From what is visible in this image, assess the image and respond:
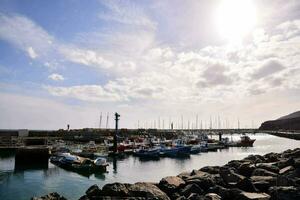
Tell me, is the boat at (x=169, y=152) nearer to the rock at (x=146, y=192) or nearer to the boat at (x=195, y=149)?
the boat at (x=195, y=149)

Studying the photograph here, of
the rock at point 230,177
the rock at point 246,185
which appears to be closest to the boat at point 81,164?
the rock at point 230,177

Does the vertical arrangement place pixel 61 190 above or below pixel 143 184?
below

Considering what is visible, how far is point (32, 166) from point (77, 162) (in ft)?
21.9

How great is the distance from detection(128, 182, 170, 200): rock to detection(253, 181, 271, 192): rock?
A: 17.0 ft

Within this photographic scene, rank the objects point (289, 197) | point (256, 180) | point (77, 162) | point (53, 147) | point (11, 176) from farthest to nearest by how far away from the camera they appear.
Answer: point (53, 147)
point (77, 162)
point (11, 176)
point (256, 180)
point (289, 197)

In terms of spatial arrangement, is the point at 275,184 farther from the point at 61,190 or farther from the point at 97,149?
the point at 97,149

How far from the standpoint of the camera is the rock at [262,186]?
17.3m

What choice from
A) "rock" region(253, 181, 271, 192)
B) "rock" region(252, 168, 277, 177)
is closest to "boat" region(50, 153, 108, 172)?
"rock" region(252, 168, 277, 177)

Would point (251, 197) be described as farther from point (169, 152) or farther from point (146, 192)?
point (169, 152)

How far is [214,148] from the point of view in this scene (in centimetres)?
7888

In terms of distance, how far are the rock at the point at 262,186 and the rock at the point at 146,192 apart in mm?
5167

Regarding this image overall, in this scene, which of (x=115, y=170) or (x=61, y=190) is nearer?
(x=61, y=190)

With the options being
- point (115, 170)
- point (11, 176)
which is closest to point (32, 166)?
point (11, 176)

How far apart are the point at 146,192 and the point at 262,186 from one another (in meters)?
6.70
